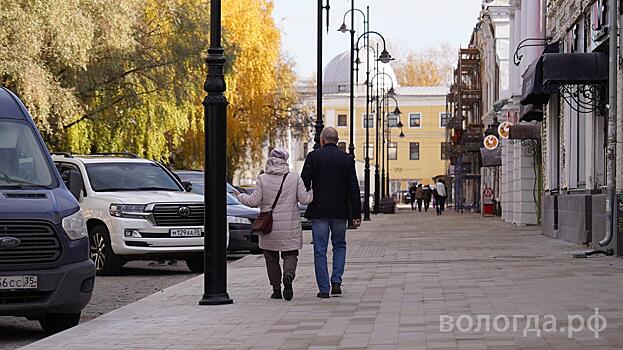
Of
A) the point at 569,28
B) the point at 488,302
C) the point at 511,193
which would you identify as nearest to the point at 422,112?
the point at 511,193

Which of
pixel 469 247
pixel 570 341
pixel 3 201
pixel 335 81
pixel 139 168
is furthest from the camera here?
pixel 335 81

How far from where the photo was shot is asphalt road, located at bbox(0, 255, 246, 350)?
491 inches

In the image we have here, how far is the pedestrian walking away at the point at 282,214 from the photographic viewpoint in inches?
556

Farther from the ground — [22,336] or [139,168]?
[139,168]

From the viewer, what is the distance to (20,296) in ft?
39.0

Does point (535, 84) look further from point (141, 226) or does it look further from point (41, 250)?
point (41, 250)

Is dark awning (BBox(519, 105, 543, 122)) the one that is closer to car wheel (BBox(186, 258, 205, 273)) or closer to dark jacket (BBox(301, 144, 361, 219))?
car wheel (BBox(186, 258, 205, 273))

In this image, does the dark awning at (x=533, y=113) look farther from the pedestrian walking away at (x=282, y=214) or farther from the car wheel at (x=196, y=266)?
the pedestrian walking away at (x=282, y=214)

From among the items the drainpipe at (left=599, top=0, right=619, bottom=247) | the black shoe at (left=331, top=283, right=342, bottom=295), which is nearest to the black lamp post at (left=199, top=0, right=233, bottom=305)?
the black shoe at (left=331, top=283, right=342, bottom=295)

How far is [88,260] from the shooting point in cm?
1261

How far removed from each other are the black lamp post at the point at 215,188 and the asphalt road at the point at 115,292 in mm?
1383

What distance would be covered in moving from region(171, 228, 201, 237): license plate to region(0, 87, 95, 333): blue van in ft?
22.9

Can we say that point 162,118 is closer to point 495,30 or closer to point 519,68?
point 519,68

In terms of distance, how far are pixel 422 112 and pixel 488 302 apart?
4558 inches
